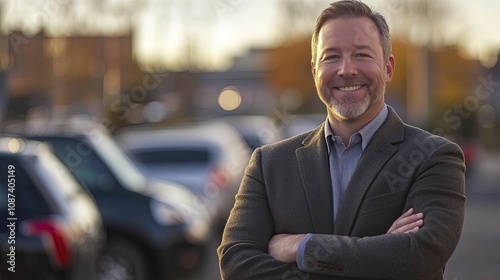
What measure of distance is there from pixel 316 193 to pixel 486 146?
163ft

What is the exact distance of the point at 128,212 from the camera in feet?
32.2

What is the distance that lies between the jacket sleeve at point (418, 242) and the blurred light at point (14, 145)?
441 centimetres

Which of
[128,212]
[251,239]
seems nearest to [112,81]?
[128,212]

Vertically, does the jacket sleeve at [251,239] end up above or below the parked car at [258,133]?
above

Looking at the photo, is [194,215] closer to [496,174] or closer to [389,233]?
[389,233]

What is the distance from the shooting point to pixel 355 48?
3.27 metres

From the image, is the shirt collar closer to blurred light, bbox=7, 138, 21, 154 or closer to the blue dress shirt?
the blue dress shirt

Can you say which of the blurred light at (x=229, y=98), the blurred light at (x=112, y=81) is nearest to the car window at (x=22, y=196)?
the blurred light at (x=112, y=81)

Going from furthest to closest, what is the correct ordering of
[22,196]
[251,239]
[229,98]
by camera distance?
1. [229,98]
2. [22,196]
3. [251,239]

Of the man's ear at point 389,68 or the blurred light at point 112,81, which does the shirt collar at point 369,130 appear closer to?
the man's ear at point 389,68

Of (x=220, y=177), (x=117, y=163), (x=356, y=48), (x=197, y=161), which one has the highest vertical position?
(x=356, y=48)

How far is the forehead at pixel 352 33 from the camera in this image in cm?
327

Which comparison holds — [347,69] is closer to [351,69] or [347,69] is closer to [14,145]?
[351,69]

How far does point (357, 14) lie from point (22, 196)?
405cm
